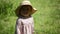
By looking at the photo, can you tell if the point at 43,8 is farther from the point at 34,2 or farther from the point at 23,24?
the point at 23,24

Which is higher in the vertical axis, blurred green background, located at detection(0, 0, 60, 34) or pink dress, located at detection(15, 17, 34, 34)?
pink dress, located at detection(15, 17, 34, 34)

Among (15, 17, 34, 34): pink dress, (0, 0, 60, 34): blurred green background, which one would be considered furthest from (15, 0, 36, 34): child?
(0, 0, 60, 34): blurred green background

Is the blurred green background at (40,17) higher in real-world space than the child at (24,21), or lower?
lower

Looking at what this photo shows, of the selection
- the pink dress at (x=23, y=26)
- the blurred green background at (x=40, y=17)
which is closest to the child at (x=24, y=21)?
the pink dress at (x=23, y=26)

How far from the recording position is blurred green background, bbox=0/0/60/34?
8500 mm

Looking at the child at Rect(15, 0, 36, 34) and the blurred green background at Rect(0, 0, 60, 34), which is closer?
the child at Rect(15, 0, 36, 34)

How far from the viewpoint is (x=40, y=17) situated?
9617 millimetres

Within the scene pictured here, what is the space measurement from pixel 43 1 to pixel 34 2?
0.52 m

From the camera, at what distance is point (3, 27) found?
28.4 feet

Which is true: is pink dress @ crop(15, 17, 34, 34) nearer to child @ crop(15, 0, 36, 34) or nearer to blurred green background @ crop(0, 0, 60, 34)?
child @ crop(15, 0, 36, 34)

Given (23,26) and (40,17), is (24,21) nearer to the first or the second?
(23,26)

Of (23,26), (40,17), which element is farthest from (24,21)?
(40,17)

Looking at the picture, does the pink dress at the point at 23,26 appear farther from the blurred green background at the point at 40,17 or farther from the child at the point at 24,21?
the blurred green background at the point at 40,17

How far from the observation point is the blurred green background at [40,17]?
27.9ft
